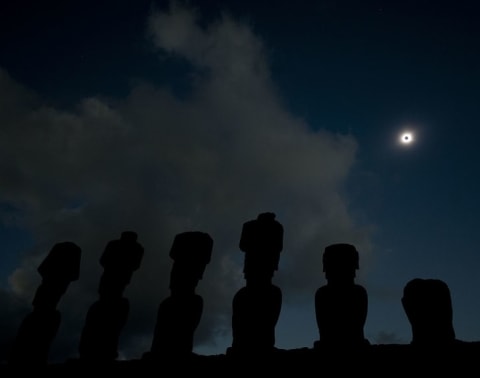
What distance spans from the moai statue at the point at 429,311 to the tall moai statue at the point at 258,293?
328 cm

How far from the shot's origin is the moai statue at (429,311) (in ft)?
29.1

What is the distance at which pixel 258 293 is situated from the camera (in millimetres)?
10703

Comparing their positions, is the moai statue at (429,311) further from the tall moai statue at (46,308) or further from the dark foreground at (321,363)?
the tall moai statue at (46,308)

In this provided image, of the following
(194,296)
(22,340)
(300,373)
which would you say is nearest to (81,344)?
(22,340)

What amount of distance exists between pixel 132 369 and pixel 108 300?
121 inches

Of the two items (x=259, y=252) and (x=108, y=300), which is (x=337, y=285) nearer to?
(x=259, y=252)

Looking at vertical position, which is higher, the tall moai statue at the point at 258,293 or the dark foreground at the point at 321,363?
the tall moai statue at the point at 258,293

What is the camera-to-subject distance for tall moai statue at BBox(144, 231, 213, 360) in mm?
10727

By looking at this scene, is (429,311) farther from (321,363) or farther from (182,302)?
(182,302)

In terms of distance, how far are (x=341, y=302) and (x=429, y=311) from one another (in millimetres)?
2017

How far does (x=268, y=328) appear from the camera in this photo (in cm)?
1009

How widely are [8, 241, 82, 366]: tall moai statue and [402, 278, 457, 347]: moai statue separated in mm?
11162

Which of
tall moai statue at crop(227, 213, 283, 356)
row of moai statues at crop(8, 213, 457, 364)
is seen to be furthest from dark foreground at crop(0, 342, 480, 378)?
tall moai statue at crop(227, 213, 283, 356)

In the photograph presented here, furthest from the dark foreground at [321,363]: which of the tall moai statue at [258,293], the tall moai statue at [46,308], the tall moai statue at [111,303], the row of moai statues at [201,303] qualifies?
the tall moai statue at [46,308]
